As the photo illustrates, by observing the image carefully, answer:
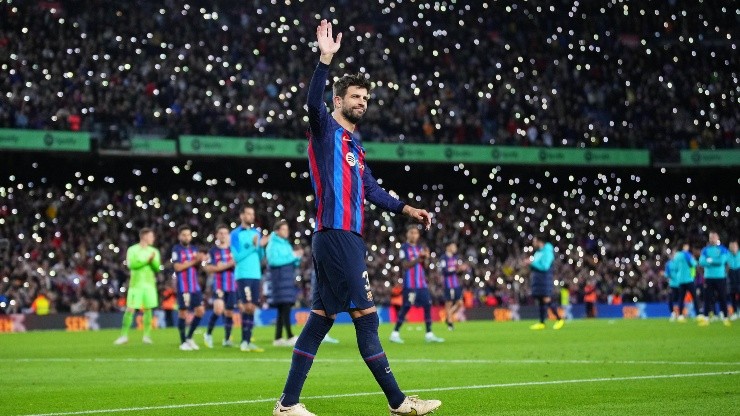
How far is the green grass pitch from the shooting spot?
8.31 metres

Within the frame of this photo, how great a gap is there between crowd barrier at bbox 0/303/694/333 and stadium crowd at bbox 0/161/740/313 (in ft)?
4.06

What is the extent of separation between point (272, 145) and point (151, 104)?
4.70m

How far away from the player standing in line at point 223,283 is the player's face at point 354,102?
11295 mm

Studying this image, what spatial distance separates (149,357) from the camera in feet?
52.9

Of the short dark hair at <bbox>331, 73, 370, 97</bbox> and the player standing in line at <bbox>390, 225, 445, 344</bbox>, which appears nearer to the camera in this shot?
the short dark hair at <bbox>331, 73, 370, 97</bbox>

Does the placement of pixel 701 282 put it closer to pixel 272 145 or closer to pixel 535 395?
pixel 272 145

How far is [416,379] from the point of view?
11.1 metres

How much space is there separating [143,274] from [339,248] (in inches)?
570

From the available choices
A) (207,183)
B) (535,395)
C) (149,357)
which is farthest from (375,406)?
(207,183)

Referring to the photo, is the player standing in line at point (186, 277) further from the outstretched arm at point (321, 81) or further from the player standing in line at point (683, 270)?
the player standing in line at point (683, 270)

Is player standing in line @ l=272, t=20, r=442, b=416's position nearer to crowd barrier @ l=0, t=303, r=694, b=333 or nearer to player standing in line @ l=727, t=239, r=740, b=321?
Result: player standing in line @ l=727, t=239, r=740, b=321

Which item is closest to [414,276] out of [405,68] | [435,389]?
[435,389]

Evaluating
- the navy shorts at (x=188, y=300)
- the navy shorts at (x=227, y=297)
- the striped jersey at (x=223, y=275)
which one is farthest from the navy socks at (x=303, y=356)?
the navy shorts at (x=188, y=300)

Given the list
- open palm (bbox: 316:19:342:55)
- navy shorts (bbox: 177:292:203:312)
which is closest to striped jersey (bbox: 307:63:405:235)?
open palm (bbox: 316:19:342:55)
